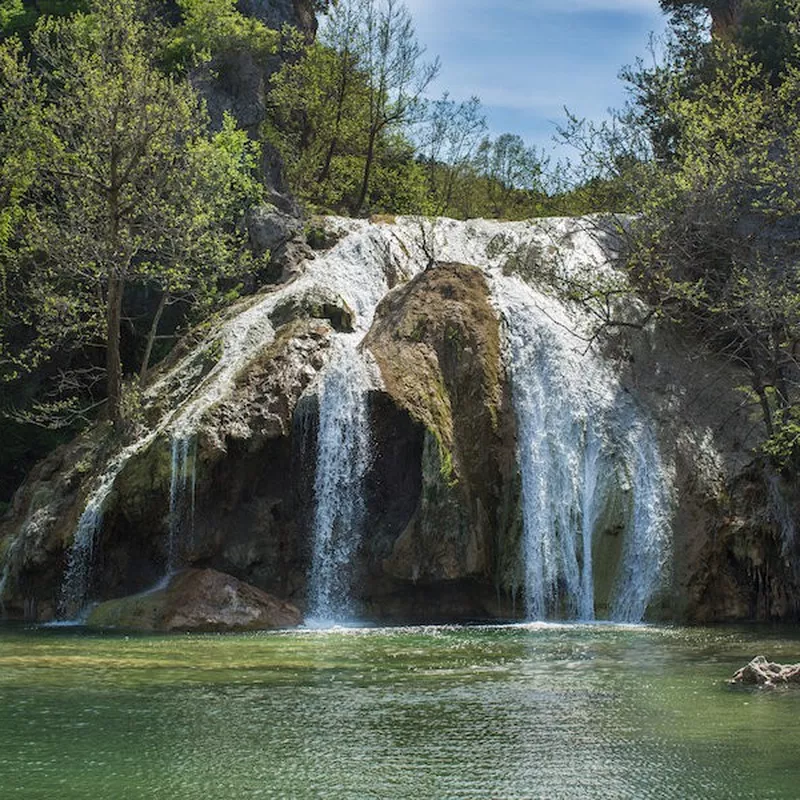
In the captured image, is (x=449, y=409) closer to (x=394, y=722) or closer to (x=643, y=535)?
(x=643, y=535)

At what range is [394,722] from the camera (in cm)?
1159

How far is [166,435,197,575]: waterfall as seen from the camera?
2342cm

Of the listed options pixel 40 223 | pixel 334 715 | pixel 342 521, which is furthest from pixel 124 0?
pixel 334 715

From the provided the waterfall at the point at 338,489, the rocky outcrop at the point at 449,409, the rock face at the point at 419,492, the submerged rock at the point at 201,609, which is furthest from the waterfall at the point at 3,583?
the rocky outcrop at the point at 449,409

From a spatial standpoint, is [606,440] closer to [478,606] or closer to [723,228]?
[478,606]

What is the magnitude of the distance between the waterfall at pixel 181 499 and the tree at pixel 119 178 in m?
3.52

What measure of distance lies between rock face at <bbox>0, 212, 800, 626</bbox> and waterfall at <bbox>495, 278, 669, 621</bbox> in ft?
0.17

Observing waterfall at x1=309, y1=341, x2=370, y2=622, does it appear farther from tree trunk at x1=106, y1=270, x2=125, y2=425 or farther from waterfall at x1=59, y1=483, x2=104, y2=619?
tree trunk at x1=106, y1=270, x2=125, y2=425

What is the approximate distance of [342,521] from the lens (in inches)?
939

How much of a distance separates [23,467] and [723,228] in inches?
743

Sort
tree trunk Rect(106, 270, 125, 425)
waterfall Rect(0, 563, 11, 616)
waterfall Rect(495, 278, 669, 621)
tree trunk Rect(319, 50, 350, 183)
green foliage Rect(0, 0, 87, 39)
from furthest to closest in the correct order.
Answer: tree trunk Rect(319, 50, 350, 183) < green foliage Rect(0, 0, 87, 39) < tree trunk Rect(106, 270, 125, 425) < waterfall Rect(0, 563, 11, 616) < waterfall Rect(495, 278, 669, 621)

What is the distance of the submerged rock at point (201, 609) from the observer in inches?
827

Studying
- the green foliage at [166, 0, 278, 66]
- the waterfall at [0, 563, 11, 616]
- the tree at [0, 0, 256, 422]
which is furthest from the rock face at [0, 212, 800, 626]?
the green foliage at [166, 0, 278, 66]

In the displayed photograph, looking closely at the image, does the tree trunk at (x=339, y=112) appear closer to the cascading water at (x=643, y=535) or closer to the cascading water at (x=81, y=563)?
the cascading water at (x=643, y=535)
